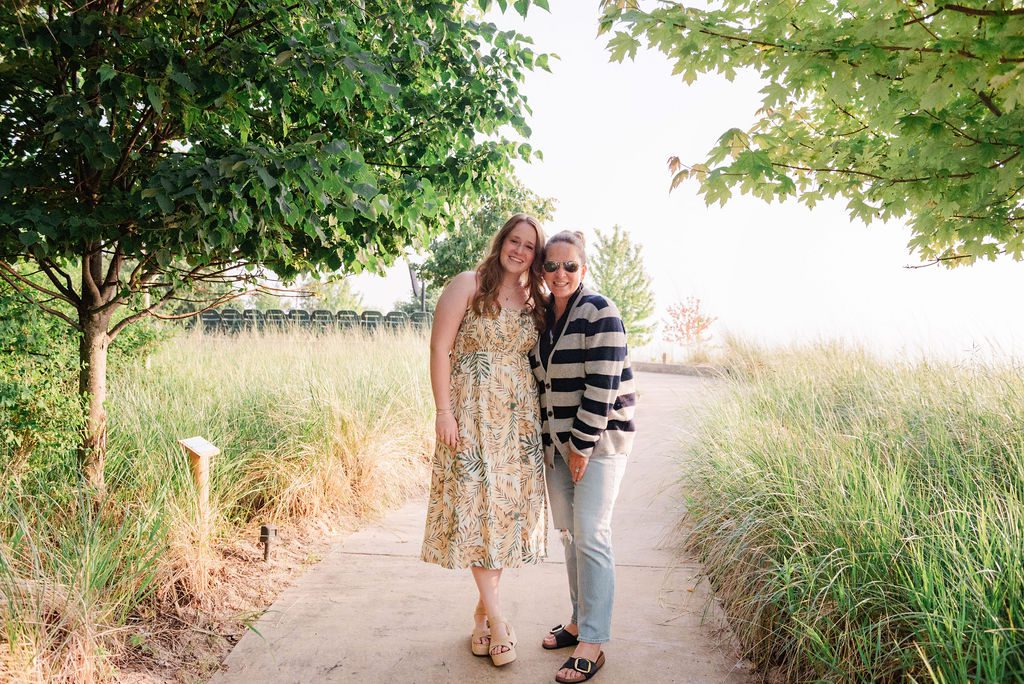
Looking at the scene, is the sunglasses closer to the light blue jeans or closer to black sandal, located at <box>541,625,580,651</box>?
the light blue jeans

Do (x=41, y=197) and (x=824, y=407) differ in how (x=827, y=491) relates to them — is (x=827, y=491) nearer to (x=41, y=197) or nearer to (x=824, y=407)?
(x=824, y=407)

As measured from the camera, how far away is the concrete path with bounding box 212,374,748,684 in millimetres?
3246

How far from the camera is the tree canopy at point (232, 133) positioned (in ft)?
10.7

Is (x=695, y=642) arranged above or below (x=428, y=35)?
below

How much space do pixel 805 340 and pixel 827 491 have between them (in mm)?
7691

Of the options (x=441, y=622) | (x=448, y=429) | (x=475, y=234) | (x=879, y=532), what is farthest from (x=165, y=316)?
(x=475, y=234)

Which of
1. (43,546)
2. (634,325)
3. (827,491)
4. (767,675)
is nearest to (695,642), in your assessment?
(767,675)

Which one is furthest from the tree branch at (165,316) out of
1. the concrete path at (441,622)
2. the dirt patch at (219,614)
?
the concrete path at (441,622)

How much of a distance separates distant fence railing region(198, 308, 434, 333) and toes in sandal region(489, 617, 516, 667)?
25.9 ft

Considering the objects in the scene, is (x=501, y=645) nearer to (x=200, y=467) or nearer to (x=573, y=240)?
(x=573, y=240)

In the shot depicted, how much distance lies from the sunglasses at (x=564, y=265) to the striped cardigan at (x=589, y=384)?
0.14 metres

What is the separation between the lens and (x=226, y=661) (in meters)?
3.35

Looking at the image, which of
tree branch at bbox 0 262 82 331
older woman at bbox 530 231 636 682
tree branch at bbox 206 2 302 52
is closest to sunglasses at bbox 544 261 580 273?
older woman at bbox 530 231 636 682

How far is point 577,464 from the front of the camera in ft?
10.5
